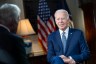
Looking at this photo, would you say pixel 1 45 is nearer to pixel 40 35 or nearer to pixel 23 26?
pixel 23 26

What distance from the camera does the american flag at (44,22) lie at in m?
5.65

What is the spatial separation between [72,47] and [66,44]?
8 centimetres

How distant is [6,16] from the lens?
2.18 metres

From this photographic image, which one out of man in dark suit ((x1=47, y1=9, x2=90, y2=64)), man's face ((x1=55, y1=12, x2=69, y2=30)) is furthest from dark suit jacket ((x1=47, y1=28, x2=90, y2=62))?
man's face ((x1=55, y1=12, x2=69, y2=30))

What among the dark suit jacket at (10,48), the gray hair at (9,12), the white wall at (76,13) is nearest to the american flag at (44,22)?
the white wall at (76,13)

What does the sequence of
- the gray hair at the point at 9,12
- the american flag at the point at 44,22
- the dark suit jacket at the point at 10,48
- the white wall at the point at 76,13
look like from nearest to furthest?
1. the dark suit jacket at the point at 10,48
2. the gray hair at the point at 9,12
3. the american flag at the point at 44,22
4. the white wall at the point at 76,13

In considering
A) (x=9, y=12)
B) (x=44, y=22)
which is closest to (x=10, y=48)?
(x=9, y=12)

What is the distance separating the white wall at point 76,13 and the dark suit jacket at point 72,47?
3304 mm

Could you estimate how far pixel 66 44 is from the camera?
2.91 metres

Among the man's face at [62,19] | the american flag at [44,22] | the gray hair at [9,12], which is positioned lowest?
the american flag at [44,22]

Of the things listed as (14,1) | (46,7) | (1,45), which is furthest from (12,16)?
(46,7)

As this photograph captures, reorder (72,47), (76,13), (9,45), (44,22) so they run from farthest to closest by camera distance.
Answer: (76,13) → (44,22) → (72,47) → (9,45)

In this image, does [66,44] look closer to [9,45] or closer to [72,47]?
[72,47]

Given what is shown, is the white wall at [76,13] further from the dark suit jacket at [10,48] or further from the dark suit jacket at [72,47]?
the dark suit jacket at [10,48]
